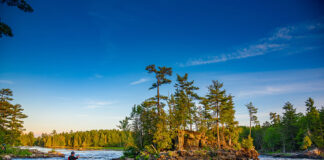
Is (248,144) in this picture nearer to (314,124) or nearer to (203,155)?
(203,155)

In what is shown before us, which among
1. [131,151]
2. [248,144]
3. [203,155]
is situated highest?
[203,155]

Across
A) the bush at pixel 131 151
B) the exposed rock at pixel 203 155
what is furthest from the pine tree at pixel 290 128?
the bush at pixel 131 151

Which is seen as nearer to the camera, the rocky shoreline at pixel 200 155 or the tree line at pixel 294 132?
the rocky shoreline at pixel 200 155

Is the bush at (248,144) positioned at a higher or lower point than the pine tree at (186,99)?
lower

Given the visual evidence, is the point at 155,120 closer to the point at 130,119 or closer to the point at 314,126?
the point at 130,119

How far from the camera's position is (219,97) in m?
40.1

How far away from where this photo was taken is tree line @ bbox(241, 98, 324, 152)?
49469 millimetres

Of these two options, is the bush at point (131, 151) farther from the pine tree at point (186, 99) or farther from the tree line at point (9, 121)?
the tree line at point (9, 121)

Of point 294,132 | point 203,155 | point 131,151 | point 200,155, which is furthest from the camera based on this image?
point 294,132

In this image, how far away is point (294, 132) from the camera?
59.2 meters

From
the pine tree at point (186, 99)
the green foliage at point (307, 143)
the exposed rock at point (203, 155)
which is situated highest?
the pine tree at point (186, 99)

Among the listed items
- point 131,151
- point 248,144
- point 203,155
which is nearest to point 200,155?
point 203,155

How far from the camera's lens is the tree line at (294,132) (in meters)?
49.5

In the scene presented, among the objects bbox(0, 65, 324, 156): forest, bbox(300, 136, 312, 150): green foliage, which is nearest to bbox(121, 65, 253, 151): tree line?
bbox(0, 65, 324, 156): forest
